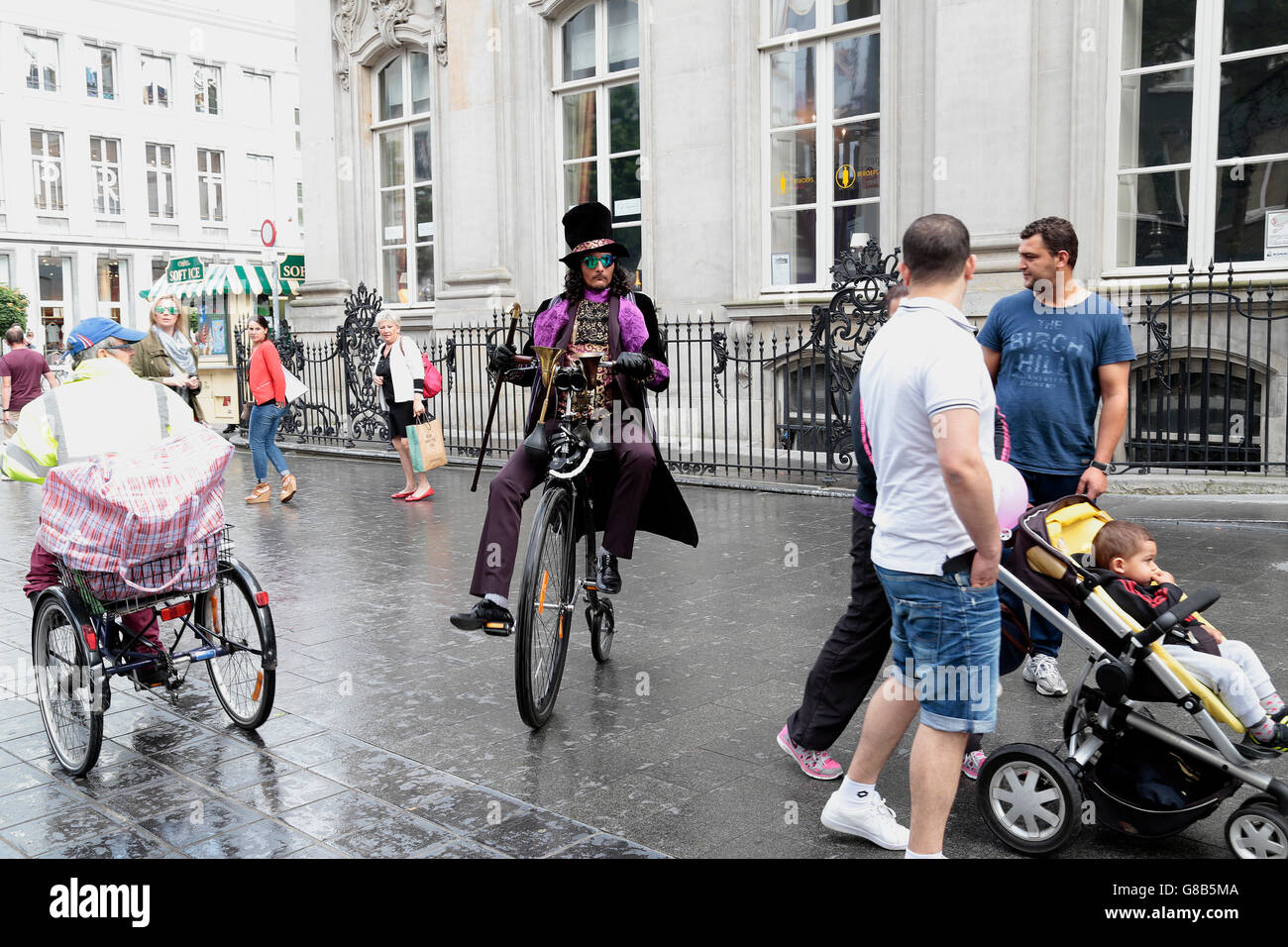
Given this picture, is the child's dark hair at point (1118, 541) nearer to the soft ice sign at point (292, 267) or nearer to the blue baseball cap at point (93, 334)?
the blue baseball cap at point (93, 334)

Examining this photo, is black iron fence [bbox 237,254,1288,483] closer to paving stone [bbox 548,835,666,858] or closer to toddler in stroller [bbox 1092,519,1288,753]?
toddler in stroller [bbox 1092,519,1288,753]

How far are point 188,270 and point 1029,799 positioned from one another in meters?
26.0

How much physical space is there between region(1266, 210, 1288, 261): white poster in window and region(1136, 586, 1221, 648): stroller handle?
8.09 meters

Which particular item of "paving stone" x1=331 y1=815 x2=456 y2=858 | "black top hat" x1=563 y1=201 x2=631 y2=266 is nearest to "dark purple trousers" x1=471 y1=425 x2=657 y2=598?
"black top hat" x1=563 y1=201 x2=631 y2=266

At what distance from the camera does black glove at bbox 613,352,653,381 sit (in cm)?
505

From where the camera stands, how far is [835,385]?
1241 centimetres

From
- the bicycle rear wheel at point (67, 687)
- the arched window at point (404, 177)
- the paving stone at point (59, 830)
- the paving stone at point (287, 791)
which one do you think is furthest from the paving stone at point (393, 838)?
the arched window at point (404, 177)

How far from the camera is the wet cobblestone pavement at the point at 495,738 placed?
12.7 ft

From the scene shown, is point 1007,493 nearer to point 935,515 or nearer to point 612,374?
point 935,515

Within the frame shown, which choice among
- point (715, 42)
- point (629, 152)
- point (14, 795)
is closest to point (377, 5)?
point (629, 152)

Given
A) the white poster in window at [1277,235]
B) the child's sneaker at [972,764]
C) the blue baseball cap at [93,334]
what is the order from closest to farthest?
the child's sneaker at [972,764] → the blue baseball cap at [93,334] → the white poster in window at [1277,235]

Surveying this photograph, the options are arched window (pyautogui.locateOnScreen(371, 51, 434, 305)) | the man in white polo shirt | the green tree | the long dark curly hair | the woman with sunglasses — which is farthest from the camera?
the green tree

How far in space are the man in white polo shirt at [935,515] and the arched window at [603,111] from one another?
1218 cm
